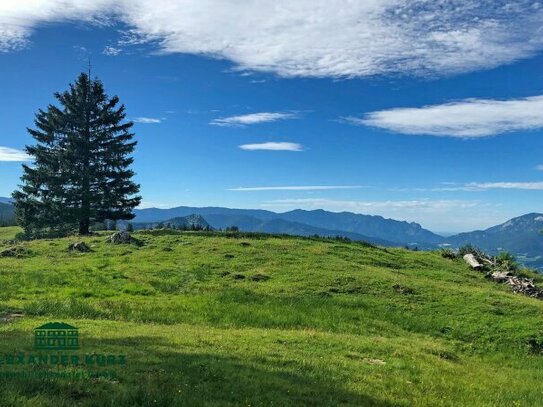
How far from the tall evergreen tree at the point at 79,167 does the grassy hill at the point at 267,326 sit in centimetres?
1539

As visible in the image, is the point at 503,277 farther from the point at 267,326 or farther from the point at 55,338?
the point at 55,338

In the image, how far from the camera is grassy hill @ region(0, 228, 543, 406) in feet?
34.2

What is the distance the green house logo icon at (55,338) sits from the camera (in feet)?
40.7

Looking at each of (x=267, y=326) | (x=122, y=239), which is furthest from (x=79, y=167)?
(x=267, y=326)

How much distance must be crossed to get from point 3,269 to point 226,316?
17615mm

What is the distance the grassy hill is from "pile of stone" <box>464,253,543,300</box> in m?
1.78

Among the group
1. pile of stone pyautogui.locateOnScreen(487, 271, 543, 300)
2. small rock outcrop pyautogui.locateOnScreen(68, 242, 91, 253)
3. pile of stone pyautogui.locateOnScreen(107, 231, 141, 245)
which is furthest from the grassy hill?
pile of stone pyautogui.locateOnScreen(487, 271, 543, 300)

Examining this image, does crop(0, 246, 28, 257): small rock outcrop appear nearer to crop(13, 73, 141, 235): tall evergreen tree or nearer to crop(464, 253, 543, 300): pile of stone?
crop(13, 73, 141, 235): tall evergreen tree

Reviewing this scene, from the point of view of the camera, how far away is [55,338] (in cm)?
1314

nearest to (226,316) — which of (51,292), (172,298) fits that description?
(172,298)

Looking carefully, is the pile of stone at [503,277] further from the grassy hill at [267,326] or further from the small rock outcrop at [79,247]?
the small rock outcrop at [79,247]

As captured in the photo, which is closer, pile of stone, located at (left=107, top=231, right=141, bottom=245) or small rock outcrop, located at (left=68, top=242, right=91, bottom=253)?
small rock outcrop, located at (left=68, top=242, right=91, bottom=253)

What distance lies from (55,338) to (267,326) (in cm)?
1040

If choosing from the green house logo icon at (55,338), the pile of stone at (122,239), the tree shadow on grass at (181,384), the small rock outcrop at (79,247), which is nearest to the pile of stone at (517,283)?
the tree shadow on grass at (181,384)
